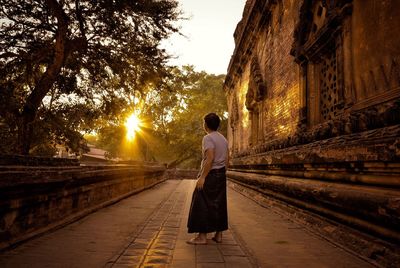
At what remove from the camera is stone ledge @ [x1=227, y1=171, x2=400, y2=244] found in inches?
99.1

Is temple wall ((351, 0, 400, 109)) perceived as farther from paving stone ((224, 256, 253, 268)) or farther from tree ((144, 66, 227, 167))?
tree ((144, 66, 227, 167))

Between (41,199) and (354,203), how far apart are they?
10.2 ft

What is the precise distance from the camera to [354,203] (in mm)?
2980

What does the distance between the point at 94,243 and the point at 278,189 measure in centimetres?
341

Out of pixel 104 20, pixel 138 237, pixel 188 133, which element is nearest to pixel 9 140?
pixel 104 20

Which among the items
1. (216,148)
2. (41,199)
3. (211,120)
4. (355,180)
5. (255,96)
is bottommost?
(41,199)

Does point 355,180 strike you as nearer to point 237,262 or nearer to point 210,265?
point 237,262

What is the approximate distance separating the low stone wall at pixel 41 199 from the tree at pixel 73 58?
4.16 metres

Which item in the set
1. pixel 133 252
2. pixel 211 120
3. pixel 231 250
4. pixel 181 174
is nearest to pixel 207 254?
pixel 231 250

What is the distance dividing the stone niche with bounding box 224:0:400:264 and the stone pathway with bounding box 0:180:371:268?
507 mm

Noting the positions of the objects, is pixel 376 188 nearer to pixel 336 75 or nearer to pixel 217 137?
pixel 217 137

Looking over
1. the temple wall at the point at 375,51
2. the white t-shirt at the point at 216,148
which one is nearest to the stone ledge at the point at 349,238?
the white t-shirt at the point at 216,148

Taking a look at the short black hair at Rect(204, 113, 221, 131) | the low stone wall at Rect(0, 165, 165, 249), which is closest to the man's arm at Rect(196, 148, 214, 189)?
the short black hair at Rect(204, 113, 221, 131)

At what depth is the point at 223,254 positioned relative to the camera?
3061mm
